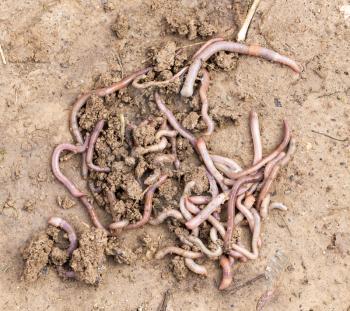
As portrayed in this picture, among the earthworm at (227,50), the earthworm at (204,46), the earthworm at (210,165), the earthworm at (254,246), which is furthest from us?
the earthworm at (204,46)

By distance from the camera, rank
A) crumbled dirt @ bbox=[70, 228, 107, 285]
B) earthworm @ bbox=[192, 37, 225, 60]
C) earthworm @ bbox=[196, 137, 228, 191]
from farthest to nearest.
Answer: earthworm @ bbox=[192, 37, 225, 60] → earthworm @ bbox=[196, 137, 228, 191] → crumbled dirt @ bbox=[70, 228, 107, 285]

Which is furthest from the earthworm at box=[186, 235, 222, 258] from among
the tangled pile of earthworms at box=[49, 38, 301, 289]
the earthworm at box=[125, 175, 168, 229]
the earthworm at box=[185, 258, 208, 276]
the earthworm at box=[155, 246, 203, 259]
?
the earthworm at box=[125, 175, 168, 229]

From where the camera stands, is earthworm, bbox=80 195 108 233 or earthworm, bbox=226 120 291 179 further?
earthworm, bbox=80 195 108 233

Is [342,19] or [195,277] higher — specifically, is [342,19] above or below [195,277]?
above

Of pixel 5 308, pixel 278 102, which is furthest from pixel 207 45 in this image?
pixel 5 308

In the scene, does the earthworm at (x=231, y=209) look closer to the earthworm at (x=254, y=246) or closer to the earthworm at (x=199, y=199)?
the earthworm at (x=254, y=246)

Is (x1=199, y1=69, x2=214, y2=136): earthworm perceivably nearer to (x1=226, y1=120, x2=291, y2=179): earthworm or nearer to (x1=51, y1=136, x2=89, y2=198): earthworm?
(x1=226, y1=120, x2=291, y2=179): earthworm

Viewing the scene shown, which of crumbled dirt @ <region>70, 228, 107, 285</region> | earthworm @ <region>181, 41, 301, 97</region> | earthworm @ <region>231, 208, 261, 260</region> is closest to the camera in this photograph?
crumbled dirt @ <region>70, 228, 107, 285</region>

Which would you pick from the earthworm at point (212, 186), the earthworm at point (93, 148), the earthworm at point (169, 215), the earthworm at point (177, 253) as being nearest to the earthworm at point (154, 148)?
the earthworm at point (93, 148)

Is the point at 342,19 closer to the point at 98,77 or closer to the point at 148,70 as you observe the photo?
the point at 148,70
